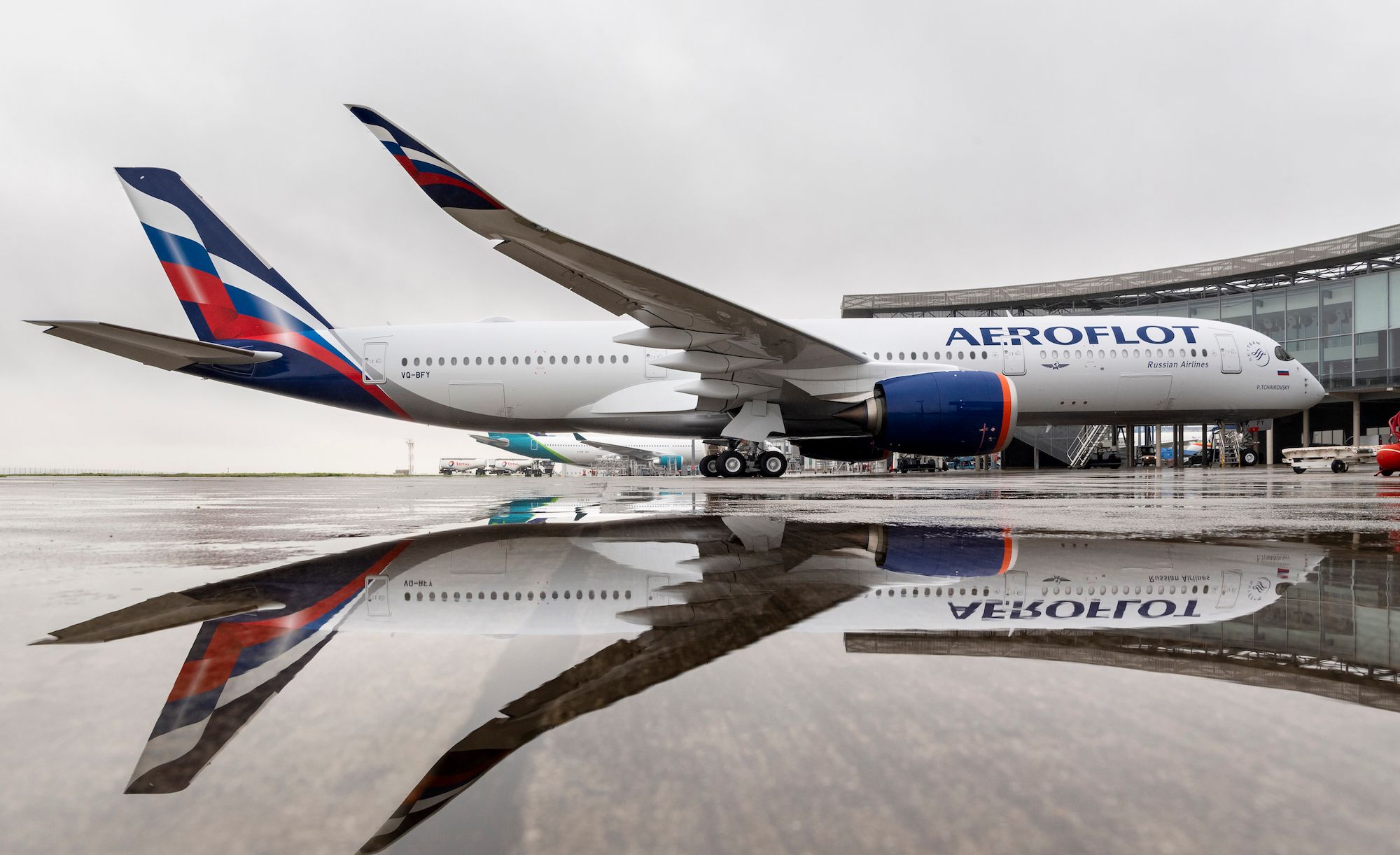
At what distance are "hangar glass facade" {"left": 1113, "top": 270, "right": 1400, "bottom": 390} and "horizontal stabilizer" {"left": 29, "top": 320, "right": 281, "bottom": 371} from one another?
2674cm

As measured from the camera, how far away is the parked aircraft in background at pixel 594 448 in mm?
30359

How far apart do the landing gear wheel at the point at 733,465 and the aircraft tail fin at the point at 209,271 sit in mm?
7366

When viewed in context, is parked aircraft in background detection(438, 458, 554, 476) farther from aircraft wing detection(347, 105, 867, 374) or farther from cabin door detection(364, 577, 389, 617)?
cabin door detection(364, 577, 389, 617)

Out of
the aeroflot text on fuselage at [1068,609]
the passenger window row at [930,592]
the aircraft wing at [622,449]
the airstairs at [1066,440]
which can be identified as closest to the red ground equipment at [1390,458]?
the aeroflot text on fuselage at [1068,609]

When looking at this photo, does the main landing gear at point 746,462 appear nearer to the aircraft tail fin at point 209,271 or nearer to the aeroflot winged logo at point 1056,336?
the aeroflot winged logo at point 1056,336

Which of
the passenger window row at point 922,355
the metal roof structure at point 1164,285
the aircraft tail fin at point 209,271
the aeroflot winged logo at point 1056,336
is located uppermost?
the metal roof structure at point 1164,285

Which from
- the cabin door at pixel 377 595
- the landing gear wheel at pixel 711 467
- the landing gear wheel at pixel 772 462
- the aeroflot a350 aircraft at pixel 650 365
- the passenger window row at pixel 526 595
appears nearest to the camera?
the cabin door at pixel 377 595

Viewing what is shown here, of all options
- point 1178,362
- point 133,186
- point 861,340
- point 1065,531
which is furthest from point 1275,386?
point 133,186

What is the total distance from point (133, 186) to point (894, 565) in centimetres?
1405

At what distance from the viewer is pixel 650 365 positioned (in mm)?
11789

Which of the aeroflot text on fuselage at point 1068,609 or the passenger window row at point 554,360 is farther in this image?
the passenger window row at point 554,360

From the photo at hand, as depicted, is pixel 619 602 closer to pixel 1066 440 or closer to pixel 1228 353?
pixel 1228 353

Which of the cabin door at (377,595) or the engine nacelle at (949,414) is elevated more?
the engine nacelle at (949,414)

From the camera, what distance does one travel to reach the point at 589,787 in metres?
0.70
